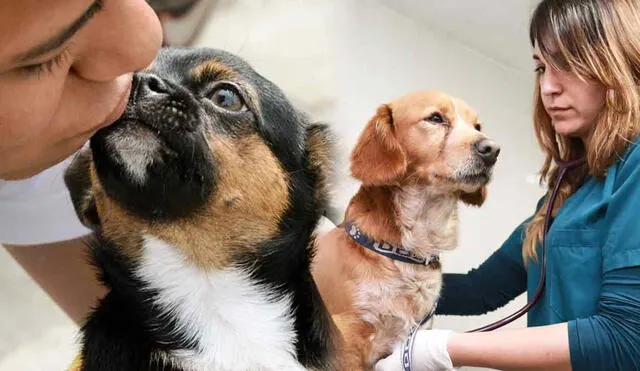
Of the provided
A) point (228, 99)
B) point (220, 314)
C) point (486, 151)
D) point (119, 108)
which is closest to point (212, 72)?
point (228, 99)

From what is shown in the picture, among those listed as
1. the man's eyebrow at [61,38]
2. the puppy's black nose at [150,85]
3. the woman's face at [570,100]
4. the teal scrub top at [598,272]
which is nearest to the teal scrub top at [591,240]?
the teal scrub top at [598,272]

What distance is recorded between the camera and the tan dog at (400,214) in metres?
1.22

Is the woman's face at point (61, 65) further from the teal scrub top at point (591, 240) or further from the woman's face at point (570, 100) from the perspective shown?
the woman's face at point (570, 100)

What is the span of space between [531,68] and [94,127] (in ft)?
6.24

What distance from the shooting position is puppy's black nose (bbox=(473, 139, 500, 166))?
1349 millimetres

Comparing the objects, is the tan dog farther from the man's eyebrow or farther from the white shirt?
the man's eyebrow

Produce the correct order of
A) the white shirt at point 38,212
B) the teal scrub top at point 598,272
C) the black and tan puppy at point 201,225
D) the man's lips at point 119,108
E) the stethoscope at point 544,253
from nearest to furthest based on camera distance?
the man's lips at point 119,108
the black and tan puppy at point 201,225
the white shirt at point 38,212
the teal scrub top at point 598,272
the stethoscope at point 544,253

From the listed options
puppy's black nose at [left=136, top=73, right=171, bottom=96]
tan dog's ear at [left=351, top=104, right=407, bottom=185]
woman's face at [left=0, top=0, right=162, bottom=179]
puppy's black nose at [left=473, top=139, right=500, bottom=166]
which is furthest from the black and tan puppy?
puppy's black nose at [left=473, top=139, right=500, bottom=166]

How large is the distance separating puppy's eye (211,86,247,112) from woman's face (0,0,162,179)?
22cm

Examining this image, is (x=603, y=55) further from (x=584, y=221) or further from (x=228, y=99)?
(x=228, y=99)

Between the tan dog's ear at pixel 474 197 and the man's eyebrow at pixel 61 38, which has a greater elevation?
the man's eyebrow at pixel 61 38

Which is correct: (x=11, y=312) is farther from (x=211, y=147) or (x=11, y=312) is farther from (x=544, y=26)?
(x=544, y=26)

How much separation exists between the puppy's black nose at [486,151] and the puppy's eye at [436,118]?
0.11 meters

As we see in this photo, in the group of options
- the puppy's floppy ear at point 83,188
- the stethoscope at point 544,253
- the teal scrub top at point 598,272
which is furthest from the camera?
the stethoscope at point 544,253
